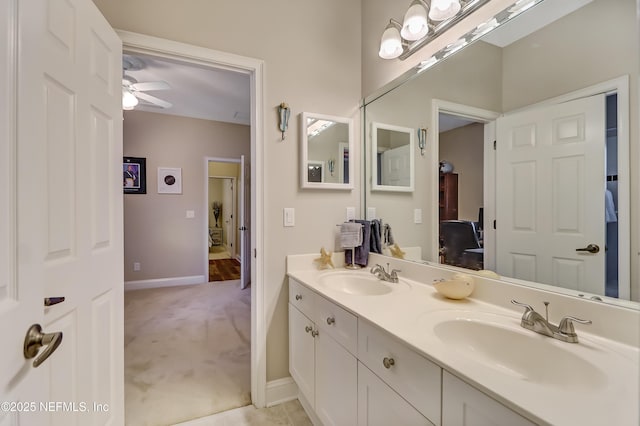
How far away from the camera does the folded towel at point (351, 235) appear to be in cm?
182

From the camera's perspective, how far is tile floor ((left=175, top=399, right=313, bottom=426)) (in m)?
1.56

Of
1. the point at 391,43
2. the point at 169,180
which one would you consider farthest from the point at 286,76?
the point at 169,180

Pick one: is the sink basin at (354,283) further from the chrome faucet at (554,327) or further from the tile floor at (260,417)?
the tile floor at (260,417)

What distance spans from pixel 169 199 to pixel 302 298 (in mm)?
3507

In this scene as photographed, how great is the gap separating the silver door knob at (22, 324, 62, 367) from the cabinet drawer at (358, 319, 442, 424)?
2.91 ft

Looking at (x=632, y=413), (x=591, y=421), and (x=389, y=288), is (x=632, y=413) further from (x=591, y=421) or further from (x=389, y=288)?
(x=389, y=288)

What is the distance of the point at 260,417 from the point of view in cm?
162

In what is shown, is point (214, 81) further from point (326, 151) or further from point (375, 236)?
point (375, 236)

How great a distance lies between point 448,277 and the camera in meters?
1.34

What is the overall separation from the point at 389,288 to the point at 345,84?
56.0 inches

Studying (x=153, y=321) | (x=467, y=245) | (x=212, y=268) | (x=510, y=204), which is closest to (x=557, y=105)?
(x=510, y=204)

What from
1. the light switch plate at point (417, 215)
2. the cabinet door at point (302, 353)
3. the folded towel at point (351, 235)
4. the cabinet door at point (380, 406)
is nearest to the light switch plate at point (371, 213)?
the folded towel at point (351, 235)

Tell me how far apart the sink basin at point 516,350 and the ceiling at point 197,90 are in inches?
95.7

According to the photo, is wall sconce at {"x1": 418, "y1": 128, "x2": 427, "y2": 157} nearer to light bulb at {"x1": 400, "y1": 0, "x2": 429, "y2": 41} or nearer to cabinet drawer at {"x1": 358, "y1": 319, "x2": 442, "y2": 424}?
light bulb at {"x1": 400, "y1": 0, "x2": 429, "y2": 41}
